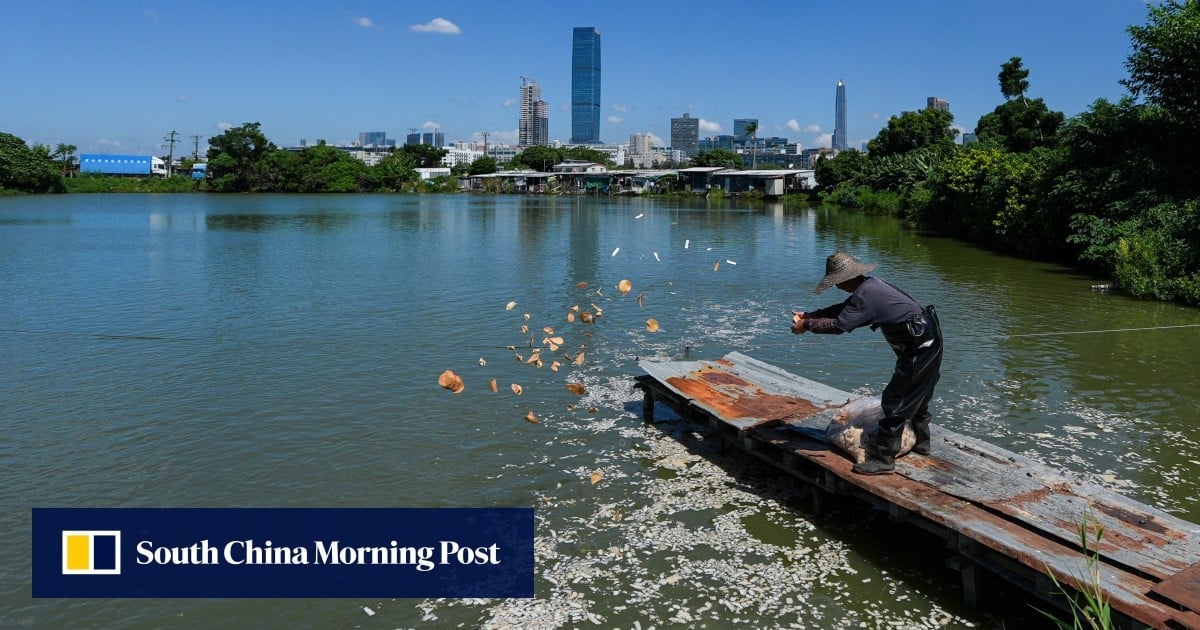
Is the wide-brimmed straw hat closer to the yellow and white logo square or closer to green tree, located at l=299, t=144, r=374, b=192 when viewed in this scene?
the yellow and white logo square

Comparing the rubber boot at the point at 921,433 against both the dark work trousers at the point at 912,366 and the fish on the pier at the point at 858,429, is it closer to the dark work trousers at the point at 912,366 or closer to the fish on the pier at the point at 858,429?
the fish on the pier at the point at 858,429

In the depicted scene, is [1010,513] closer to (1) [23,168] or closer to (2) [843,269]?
(2) [843,269]

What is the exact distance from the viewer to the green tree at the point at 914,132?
69.2 metres

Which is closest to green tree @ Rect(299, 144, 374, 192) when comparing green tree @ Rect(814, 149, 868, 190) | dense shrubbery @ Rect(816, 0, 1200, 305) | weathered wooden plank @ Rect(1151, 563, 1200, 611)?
green tree @ Rect(814, 149, 868, 190)

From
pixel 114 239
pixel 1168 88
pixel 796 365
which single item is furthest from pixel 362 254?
pixel 1168 88

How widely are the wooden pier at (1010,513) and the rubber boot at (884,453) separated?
0.25 ft

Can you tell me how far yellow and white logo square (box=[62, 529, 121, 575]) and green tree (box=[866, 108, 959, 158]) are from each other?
226ft

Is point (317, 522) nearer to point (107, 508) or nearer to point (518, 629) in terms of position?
point (107, 508)

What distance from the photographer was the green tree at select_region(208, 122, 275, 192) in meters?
105

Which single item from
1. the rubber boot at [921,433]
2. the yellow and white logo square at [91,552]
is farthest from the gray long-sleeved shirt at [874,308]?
the yellow and white logo square at [91,552]

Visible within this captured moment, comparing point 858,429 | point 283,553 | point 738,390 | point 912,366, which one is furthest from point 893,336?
point 283,553

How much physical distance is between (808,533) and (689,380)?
2.93m

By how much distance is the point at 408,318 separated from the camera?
17219 millimetres

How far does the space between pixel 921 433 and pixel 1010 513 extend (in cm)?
122
